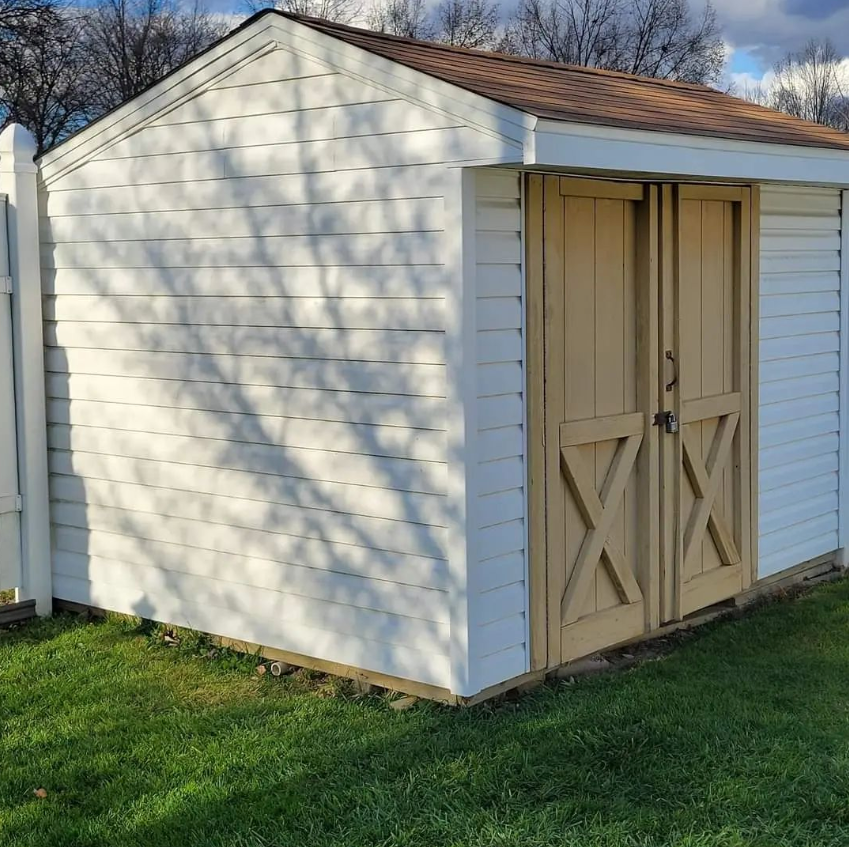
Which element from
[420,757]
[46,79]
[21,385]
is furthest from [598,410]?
[46,79]

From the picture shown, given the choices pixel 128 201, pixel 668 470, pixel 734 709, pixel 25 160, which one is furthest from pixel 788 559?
pixel 25 160

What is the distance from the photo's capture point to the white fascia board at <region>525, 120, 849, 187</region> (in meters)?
4.51

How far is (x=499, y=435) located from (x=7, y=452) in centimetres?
271

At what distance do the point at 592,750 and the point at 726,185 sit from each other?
9.66ft

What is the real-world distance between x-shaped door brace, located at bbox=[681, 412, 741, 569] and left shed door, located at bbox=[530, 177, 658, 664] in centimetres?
37

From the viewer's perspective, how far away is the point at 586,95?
5.52 m

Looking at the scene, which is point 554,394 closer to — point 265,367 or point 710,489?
point 265,367

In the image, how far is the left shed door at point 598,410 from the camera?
5172 millimetres

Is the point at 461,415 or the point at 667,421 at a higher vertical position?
the point at 461,415

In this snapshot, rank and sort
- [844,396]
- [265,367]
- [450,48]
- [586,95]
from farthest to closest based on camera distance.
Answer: [844,396]
[450,48]
[586,95]
[265,367]

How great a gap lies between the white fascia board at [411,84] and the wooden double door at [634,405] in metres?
0.49

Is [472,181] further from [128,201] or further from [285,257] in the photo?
[128,201]

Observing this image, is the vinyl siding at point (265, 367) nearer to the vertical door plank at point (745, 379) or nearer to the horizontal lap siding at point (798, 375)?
the vertical door plank at point (745, 379)

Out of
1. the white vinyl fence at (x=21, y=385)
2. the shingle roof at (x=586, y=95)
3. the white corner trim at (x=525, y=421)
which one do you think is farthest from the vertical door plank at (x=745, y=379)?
the white vinyl fence at (x=21, y=385)
